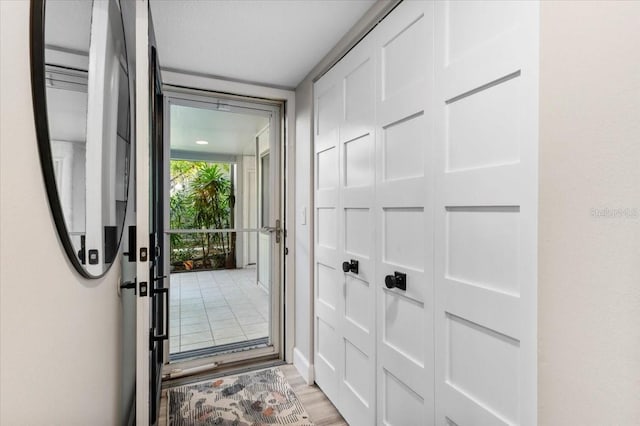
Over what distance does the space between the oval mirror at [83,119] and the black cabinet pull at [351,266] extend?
3.75ft

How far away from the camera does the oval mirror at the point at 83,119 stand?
0.59 metres

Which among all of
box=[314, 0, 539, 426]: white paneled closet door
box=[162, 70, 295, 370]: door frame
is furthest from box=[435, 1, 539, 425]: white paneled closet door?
box=[162, 70, 295, 370]: door frame

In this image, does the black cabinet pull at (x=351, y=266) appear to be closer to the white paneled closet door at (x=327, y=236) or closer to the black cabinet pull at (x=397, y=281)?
the white paneled closet door at (x=327, y=236)

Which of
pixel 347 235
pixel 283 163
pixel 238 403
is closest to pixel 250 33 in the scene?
pixel 283 163

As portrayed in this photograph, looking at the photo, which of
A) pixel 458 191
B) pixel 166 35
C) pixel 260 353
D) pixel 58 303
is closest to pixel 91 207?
pixel 58 303

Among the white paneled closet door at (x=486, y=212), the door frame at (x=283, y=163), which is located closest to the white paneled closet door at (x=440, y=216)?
the white paneled closet door at (x=486, y=212)

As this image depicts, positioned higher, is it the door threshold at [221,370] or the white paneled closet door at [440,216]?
the white paneled closet door at [440,216]

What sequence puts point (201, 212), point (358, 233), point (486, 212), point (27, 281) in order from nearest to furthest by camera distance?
point (27, 281)
point (486, 212)
point (358, 233)
point (201, 212)

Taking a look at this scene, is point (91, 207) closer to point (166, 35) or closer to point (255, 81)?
point (166, 35)

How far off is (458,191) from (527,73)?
Result: 1.33 feet

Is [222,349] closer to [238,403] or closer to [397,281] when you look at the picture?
[238,403]

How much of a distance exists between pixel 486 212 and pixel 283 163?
206 cm

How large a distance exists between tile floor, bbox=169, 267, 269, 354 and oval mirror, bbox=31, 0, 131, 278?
1.57 metres

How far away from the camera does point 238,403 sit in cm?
216
